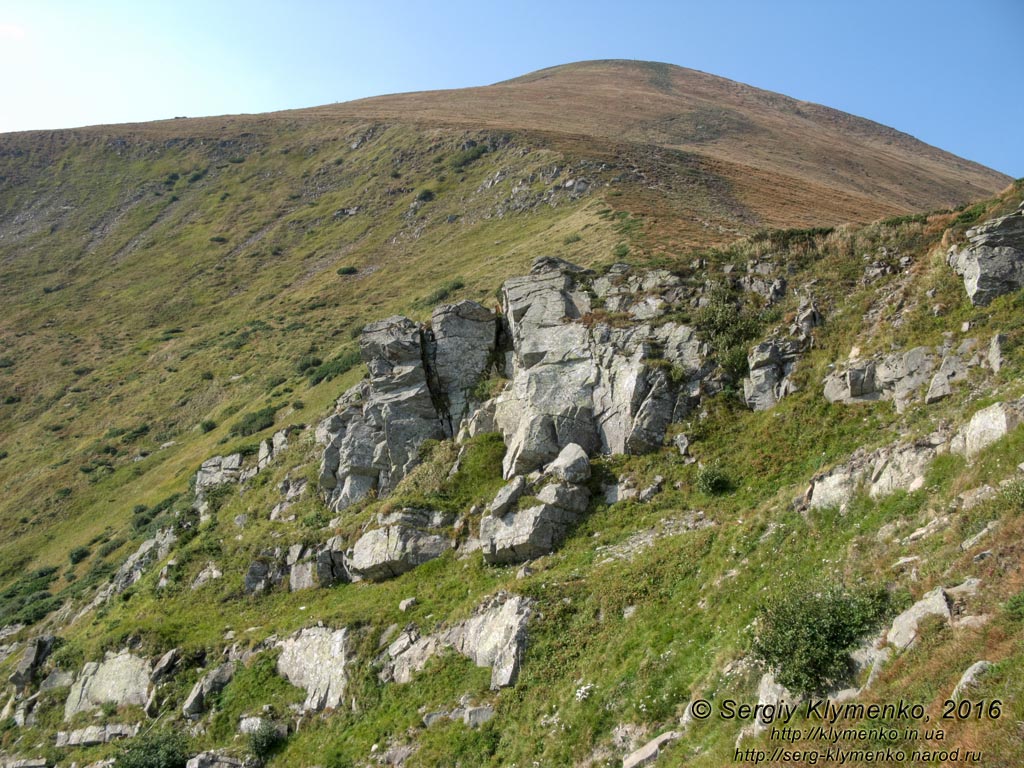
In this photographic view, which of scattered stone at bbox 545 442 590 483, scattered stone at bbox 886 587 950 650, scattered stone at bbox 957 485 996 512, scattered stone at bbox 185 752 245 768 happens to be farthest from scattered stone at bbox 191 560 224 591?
scattered stone at bbox 957 485 996 512

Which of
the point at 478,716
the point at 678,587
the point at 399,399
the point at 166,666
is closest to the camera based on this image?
the point at 478,716

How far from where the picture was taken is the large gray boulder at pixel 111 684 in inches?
894

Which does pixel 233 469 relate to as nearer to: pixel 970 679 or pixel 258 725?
pixel 258 725

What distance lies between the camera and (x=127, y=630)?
24406 millimetres

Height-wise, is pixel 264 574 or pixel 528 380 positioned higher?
pixel 528 380

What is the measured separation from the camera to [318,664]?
20.0m

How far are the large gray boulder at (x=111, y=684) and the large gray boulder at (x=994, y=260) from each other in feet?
97.9

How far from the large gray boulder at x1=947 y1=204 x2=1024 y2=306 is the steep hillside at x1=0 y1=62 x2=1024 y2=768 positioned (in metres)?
0.10

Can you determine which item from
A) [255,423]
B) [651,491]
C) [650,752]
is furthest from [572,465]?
[255,423]

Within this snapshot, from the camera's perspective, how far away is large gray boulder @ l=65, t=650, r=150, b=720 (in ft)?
74.5

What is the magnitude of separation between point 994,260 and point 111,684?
32.4 meters

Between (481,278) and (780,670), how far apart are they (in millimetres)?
43586

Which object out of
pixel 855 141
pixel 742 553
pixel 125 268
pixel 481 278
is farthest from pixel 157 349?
pixel 855 141

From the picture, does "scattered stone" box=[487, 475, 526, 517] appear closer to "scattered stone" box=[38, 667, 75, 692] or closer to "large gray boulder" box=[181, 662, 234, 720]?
"large gray boulder" box=[181, 662, 234, 720]
